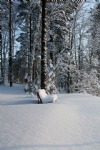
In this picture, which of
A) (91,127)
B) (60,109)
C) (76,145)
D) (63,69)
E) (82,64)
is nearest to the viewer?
(76,145)

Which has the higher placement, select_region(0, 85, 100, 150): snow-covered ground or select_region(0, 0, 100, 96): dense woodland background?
select_region(0, 0, 100, 96): dense woodland background

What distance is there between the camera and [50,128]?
8.49 metres

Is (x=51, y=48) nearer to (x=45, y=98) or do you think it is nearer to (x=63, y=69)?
(x=63, y=69)

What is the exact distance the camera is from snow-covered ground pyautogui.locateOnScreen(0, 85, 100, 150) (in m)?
7.17

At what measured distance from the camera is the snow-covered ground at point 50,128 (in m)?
7.17

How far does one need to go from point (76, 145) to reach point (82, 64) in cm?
3274

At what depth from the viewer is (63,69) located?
27766 mm

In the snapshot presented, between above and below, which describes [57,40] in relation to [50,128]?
above

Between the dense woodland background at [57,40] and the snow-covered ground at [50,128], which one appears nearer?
the snow-covered ground at [50,128]

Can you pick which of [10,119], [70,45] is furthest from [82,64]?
[10,119]

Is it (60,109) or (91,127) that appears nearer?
(91,127)

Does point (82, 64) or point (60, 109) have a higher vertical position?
point (82, 64)

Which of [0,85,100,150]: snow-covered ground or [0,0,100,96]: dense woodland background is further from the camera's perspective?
[0,0,100,96]: dense woodland background

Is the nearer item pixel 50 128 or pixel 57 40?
pixel 50 128
